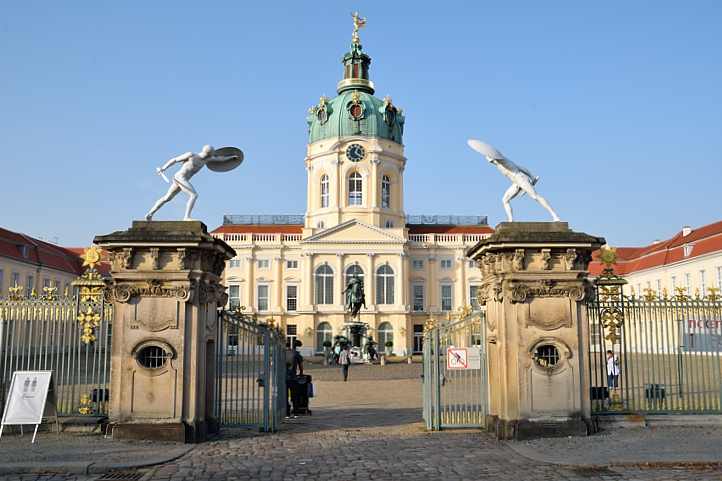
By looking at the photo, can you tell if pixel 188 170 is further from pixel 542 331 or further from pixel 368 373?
pixel 368 373

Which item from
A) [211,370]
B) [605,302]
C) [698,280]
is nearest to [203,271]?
[211,370]

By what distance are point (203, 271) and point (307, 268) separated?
5360 centimetres

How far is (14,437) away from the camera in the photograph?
11.8 meters

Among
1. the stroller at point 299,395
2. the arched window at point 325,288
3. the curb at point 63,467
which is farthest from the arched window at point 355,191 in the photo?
the curb at point 63,467

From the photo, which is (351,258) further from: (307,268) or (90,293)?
(90,293)

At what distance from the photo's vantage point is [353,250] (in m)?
65.6

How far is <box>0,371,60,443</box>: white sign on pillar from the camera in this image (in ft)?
37.8

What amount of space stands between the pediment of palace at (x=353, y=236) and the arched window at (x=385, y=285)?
2.72 m

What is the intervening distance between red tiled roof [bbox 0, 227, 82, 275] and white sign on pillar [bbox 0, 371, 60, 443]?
42.0m

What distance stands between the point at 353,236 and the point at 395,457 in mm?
55544

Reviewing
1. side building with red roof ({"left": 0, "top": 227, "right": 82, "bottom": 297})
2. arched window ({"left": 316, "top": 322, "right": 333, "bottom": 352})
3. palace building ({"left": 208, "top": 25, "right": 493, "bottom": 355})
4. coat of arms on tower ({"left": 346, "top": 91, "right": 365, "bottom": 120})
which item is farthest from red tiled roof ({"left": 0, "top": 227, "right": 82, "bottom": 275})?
coat of arms on tower ({"left": 346, "top": 91, "right": 365, "bottom": 120})

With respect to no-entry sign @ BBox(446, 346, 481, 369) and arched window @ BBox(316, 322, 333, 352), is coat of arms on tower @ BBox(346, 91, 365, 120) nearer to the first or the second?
arched window @ BBox(316, 322, 333, 352)

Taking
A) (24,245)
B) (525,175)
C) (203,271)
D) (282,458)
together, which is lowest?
(282,458)

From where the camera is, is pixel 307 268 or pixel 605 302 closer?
pixel 605 302
